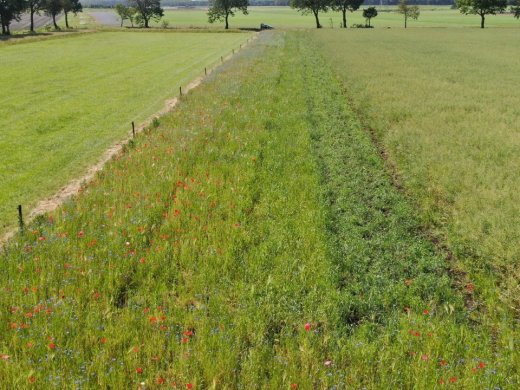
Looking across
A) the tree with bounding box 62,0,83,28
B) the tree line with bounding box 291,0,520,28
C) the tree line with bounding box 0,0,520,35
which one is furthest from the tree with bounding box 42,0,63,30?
the tree line with bounding box 291,0,520,28

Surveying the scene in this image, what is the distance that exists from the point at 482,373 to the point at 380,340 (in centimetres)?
133

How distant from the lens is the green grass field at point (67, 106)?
13984 millimetres

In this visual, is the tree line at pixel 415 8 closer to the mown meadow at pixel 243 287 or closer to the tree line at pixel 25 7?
the tree line at pixel 25 7

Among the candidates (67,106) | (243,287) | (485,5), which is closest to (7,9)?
(67,106)

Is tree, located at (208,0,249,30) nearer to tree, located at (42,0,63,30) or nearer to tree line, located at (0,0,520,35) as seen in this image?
tree line, located at (0,0,520,35)

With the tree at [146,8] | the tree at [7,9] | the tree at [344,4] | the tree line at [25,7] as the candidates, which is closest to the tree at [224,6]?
the tree at [146,8]

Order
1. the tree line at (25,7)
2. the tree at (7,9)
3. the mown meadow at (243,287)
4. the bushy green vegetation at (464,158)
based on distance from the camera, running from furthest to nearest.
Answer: the tree line at (25,7), the tree at (7,9), the bushy green vegetation at (464,158), the mown meadow at (243,287)

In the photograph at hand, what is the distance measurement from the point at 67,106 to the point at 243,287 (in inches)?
821

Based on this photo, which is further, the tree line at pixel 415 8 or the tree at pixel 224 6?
the tree at pixel 224 6

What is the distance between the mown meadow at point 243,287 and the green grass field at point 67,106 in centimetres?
253

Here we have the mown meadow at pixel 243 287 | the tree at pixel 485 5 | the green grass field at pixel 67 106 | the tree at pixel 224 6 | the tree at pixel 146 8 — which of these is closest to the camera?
the mown meadow at pixel 243 287

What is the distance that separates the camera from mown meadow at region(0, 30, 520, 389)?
5426 mm

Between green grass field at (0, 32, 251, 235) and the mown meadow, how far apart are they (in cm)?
253

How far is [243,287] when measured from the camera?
7.31 m
